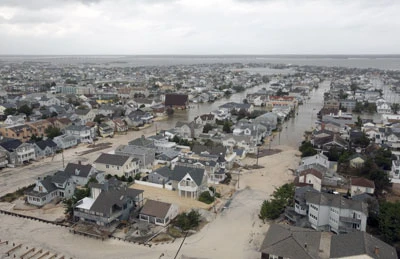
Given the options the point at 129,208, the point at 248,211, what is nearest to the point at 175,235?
the point at 129,208

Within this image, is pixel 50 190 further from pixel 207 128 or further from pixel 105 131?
pixel 207 128

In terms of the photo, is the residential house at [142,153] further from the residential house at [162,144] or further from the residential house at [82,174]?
the residential house at [82,174]

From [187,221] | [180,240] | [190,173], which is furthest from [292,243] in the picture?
[190,173]

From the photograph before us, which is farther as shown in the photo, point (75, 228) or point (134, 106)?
point (134, 106)

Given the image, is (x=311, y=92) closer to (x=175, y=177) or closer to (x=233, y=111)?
(x=233, y=111)

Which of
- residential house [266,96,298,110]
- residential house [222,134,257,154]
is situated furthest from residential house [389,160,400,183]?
residential house [266,96,298,110]
